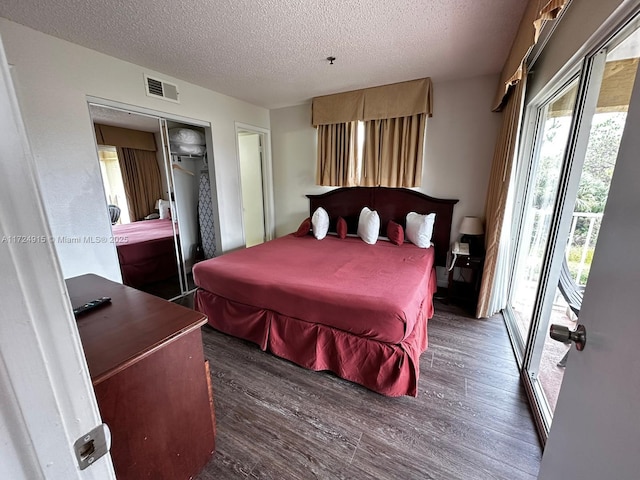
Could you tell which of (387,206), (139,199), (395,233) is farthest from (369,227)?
(139,199)

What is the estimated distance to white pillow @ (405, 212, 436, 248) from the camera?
3061 mm

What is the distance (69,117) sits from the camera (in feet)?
7.11

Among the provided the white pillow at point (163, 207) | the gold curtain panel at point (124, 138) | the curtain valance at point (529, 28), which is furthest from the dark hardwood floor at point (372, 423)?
the gold curtain panel at point (124, 138)

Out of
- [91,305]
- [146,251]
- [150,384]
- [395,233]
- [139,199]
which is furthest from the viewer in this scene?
[395,233]

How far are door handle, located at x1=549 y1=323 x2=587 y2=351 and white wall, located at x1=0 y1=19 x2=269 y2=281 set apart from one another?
9.03 feet

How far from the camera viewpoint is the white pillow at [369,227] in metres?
3.21

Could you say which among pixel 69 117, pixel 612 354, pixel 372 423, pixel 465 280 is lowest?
pixel 372 423

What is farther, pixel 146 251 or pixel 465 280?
pixel 465 280

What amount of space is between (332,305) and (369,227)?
1611 mm

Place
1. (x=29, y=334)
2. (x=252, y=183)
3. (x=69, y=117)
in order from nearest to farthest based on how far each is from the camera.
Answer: (x=29, y=334) < (x=69, y=117) < (x=252, y=183)

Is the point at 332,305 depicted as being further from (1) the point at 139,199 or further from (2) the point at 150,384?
(1) the point at 139,199

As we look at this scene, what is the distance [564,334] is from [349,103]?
11.0 ft

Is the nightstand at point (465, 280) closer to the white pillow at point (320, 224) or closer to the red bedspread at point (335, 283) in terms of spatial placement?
the red bedspread at point (335, 283)

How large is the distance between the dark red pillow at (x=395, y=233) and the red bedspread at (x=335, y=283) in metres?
0.17
